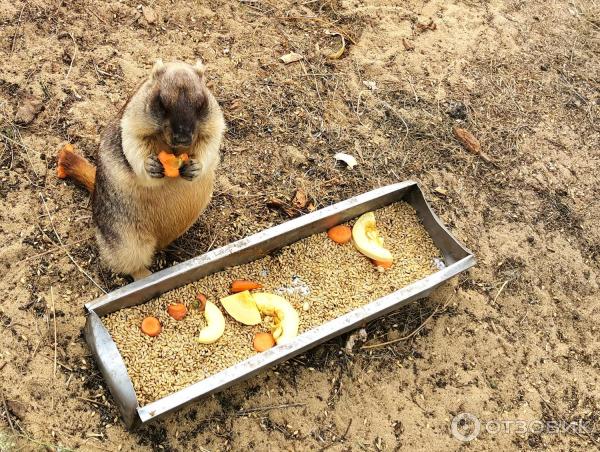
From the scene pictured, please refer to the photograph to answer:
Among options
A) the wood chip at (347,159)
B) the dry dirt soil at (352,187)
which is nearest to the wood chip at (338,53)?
the dry dirt soil at (352,187)

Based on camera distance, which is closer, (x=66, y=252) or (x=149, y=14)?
(x=66, y=252)

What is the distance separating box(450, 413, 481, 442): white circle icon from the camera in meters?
3.77

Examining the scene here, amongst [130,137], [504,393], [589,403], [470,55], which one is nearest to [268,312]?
[130,137]

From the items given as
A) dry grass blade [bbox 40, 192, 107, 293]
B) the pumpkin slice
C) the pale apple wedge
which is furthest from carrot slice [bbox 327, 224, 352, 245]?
dry grass blade [bbox 40, 192, 107, 293]

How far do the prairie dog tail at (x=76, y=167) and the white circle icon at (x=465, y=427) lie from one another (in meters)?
2.87

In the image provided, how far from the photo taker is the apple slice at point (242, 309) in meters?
3.80

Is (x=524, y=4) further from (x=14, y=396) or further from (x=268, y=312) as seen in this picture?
(x=14, y=396)

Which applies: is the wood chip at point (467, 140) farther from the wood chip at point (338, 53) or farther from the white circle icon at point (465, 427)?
the white circle icon at point (465, 427)

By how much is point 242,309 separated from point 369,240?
1050mm

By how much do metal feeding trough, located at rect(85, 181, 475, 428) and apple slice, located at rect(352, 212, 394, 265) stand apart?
83 mm

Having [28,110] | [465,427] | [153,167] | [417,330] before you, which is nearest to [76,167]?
[28,110]

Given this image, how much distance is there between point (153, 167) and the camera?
341 centimetres

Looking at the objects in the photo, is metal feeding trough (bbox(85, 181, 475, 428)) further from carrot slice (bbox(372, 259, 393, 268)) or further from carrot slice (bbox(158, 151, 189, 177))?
carrot slice (bbox(158, 151, 189, 177))

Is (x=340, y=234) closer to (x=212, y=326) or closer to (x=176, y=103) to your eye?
(x=212, y=326)
